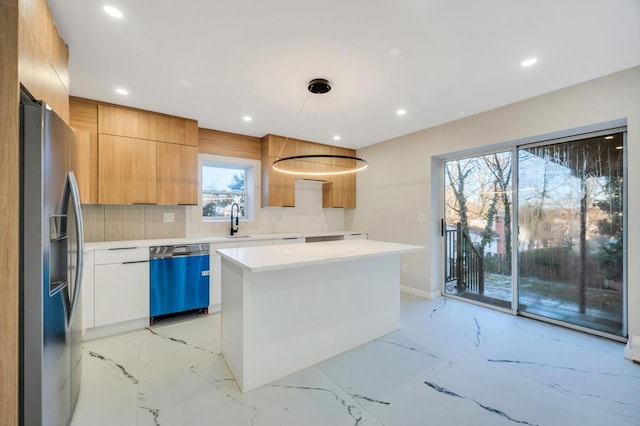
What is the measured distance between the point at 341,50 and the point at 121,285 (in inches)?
122

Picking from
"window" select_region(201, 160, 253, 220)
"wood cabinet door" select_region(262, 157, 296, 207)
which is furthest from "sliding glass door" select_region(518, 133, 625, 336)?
"window" select_region(201, 160, 253, 220)

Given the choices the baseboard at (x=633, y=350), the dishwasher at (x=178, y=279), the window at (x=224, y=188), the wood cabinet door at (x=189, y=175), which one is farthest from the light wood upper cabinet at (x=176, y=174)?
the baseboard at (x=633, y=350)

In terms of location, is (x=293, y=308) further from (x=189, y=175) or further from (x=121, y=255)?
(x=189, y=175)

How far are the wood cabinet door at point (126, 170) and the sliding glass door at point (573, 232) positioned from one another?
4.57 metres

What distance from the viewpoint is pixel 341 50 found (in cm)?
213

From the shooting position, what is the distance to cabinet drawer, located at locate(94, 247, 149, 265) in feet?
8.93

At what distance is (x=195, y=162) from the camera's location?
3598 mm

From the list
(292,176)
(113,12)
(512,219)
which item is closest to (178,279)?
(292,176)

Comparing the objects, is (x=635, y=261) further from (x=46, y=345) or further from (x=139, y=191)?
(x=139, y=191)

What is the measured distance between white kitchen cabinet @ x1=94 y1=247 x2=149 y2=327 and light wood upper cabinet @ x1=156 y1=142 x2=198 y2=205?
79cm

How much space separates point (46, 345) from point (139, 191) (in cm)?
232

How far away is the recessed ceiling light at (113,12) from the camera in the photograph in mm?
1701

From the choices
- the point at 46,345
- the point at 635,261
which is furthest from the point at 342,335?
the point at 635,261

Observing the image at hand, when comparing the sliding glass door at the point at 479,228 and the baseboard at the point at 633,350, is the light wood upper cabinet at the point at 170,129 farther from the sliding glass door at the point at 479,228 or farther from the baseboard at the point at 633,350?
the baseboard at the point at 633,350
